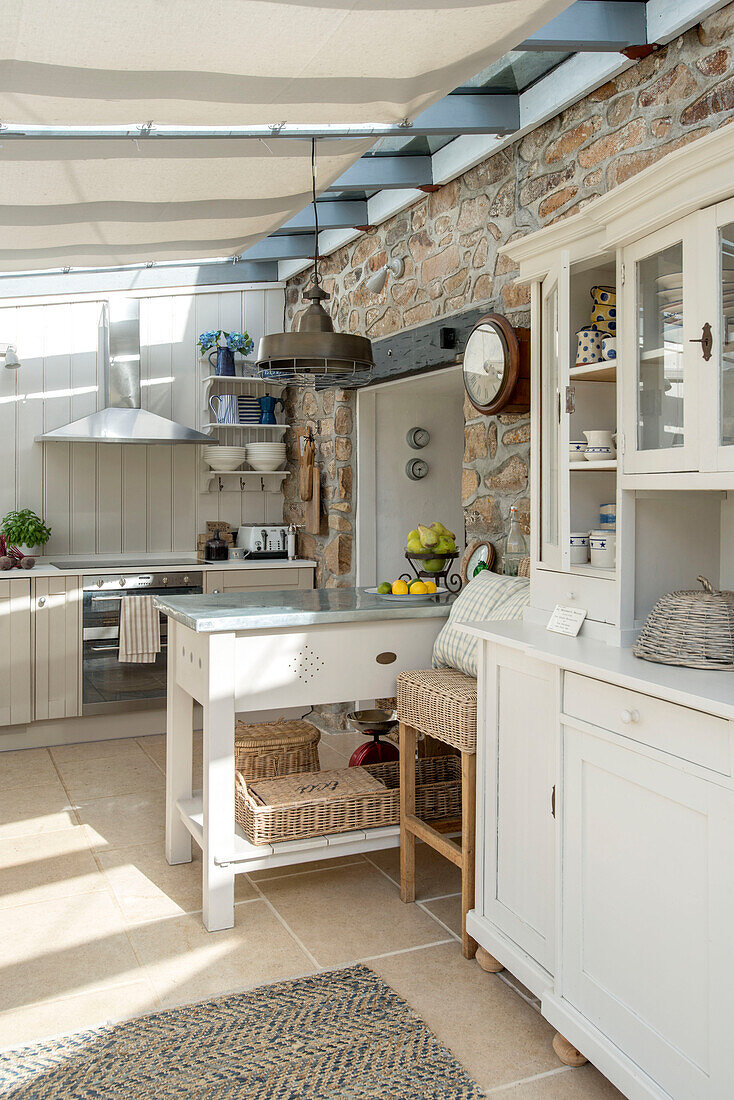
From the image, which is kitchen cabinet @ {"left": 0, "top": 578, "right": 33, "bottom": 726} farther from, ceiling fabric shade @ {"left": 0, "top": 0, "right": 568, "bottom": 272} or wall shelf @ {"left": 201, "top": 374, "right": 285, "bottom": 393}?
ceiling fabric shade @ {"left": 0, "top": 0, "right": 568, "bottom": 272}

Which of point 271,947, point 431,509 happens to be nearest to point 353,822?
point 271,947

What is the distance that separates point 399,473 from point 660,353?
321 centimetres

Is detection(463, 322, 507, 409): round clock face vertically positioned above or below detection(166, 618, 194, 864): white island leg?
above

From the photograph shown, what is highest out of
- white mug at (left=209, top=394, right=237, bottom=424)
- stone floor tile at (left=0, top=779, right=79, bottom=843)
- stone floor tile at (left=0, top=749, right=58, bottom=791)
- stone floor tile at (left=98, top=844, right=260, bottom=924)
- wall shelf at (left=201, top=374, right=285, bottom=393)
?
wall shelf at (left=201, top=374, right=285, bottom=393)

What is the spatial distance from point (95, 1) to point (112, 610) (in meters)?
3.75

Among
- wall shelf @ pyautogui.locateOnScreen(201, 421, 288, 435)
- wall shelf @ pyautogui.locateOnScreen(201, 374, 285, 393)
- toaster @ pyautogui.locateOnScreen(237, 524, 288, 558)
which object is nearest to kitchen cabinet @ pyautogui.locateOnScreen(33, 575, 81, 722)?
toaster @ pyautogui.locateOnScreen(237, 524, 288, 558)

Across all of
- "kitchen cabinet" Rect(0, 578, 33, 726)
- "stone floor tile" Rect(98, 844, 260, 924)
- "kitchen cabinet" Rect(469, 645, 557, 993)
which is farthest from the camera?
"kitchen cabinet" Rect(0, 578, 33, 726)

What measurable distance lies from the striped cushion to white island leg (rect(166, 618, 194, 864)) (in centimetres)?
100

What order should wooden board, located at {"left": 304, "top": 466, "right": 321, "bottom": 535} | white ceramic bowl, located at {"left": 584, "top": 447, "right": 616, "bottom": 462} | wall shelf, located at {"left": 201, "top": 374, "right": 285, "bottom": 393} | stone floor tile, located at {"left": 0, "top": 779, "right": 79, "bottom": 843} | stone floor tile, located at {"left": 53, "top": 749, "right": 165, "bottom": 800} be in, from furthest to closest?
1. wall shelf, located at {"left": 201, "top": 374, "right": 285, "bottom": 393}
2. wooden board, located at {"left": 304, "top": 466, "right": 321, "bottom": 535}
3. stone floor tile, located at {"left": 53, "top": 749, "right": 165, "bottom": 800}
4. stone floor tile, located at {"left": 0, "top": 779, "right": 79, "bottom": 843}
5. white ceramic bowl, located at {"left": 584, "top": 447, "right": 616, "bottom": 462}

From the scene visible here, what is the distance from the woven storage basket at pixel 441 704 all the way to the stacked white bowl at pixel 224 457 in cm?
315

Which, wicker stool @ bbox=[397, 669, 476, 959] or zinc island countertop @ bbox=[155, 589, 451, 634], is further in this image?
zinc island countertop @ bbox=[155, 589, 451, 634]

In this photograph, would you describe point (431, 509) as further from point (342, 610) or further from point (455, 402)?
point (342, 610)

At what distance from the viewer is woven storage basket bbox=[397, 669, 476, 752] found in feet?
8.80

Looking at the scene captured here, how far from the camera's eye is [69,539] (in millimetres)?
5770
